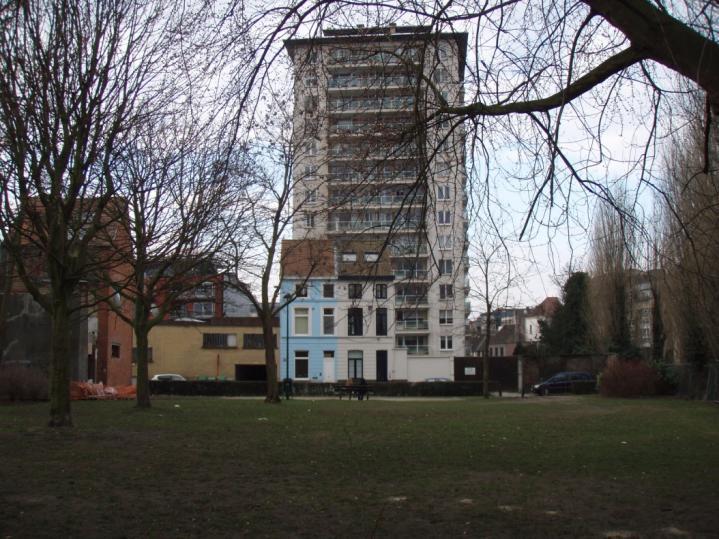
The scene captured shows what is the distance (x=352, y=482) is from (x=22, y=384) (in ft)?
65.0

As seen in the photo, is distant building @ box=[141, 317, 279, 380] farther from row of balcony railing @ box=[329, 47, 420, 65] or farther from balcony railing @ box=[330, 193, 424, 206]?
row of balcony railing @ box=[329, 47, 420, 65]

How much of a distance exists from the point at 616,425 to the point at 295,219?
14.3 m

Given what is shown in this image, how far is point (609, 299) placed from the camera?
1811 inches

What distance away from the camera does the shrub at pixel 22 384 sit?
80.6 feet

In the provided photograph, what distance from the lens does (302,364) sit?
5775 cm

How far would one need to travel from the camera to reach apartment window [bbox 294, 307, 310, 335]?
57.8m

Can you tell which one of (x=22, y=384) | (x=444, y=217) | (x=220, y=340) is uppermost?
(x=444, y=217)

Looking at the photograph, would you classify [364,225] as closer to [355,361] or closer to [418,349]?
[355,361]

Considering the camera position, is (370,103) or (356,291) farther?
(356,291)

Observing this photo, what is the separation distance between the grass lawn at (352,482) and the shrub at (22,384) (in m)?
10.6

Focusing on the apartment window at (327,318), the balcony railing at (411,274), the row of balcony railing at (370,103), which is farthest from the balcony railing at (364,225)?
the apartment window at (327,318)

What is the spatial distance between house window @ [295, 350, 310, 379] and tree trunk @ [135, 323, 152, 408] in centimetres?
3456

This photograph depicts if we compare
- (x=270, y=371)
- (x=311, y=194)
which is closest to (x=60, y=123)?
(x=311, y=194)

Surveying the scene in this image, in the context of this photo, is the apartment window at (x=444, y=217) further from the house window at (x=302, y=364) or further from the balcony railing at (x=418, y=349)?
the balcony railing at (x=418, y=349)
